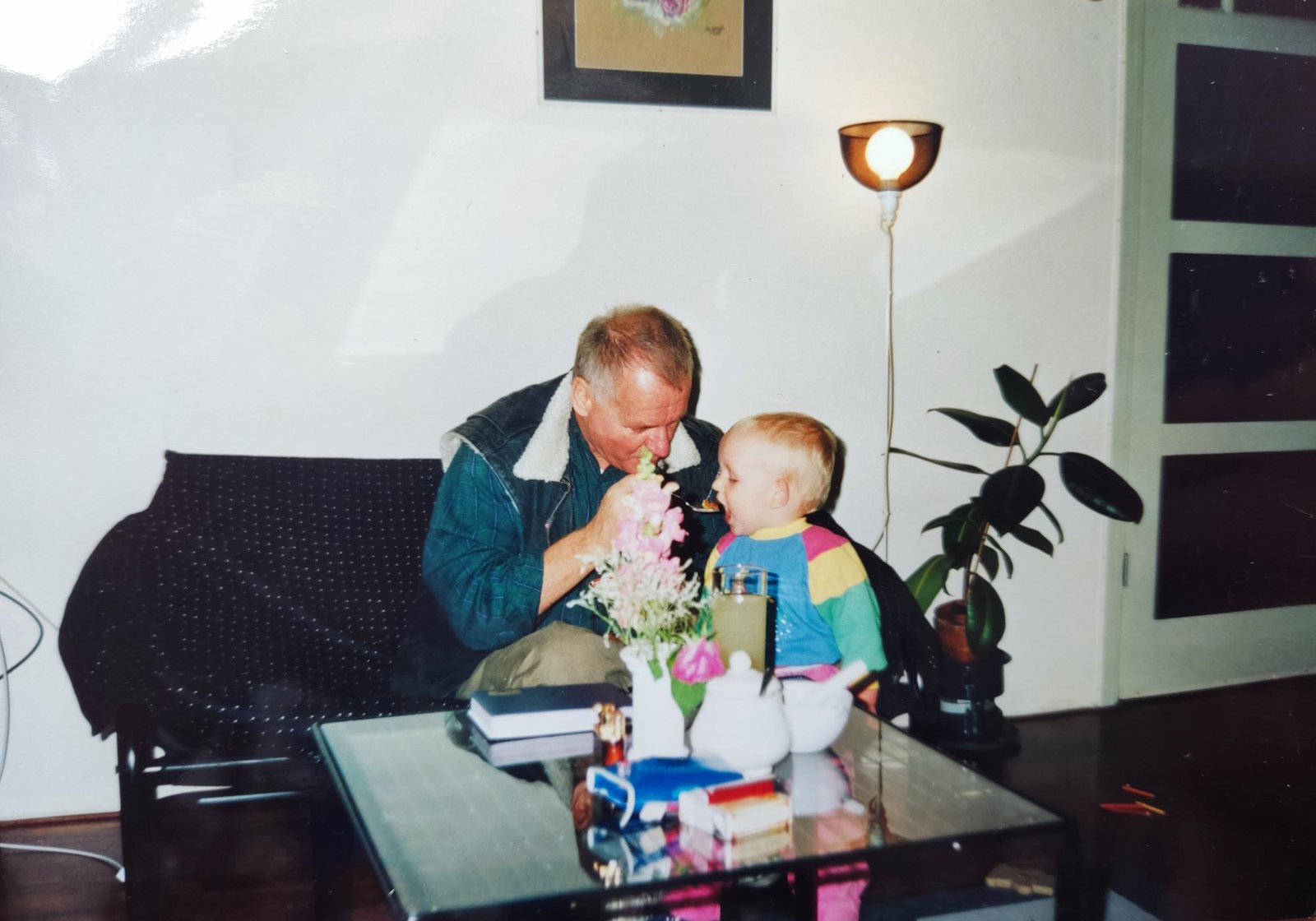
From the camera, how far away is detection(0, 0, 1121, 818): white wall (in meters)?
2.18

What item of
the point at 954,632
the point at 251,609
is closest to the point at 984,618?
the point at 954,632

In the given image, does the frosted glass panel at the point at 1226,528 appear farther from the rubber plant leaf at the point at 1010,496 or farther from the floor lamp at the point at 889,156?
the floor lamp at the point at 889,156

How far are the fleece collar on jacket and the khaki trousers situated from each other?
0.96 ft

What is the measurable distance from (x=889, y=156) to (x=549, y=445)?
1.21 meters

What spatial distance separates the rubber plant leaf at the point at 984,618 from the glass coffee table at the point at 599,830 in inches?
45.8

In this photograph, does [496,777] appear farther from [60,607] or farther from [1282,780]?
[1282,780]

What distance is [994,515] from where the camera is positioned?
2.57 m

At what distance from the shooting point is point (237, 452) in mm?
2318

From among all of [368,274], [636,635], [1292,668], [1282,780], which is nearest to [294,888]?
[636,635]

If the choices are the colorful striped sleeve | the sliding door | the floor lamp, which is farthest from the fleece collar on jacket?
the sliding door

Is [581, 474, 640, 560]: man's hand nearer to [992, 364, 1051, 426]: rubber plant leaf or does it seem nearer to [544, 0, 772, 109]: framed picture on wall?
[544, 0, 772, 109]: framed picture on wall

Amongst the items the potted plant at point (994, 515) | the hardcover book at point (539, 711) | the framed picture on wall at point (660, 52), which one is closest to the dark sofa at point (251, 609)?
the hardcover book at point (539, 711)

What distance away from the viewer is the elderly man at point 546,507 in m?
1.78

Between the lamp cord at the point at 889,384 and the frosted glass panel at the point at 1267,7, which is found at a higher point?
the frosted glass panel at the point at 1267,7
